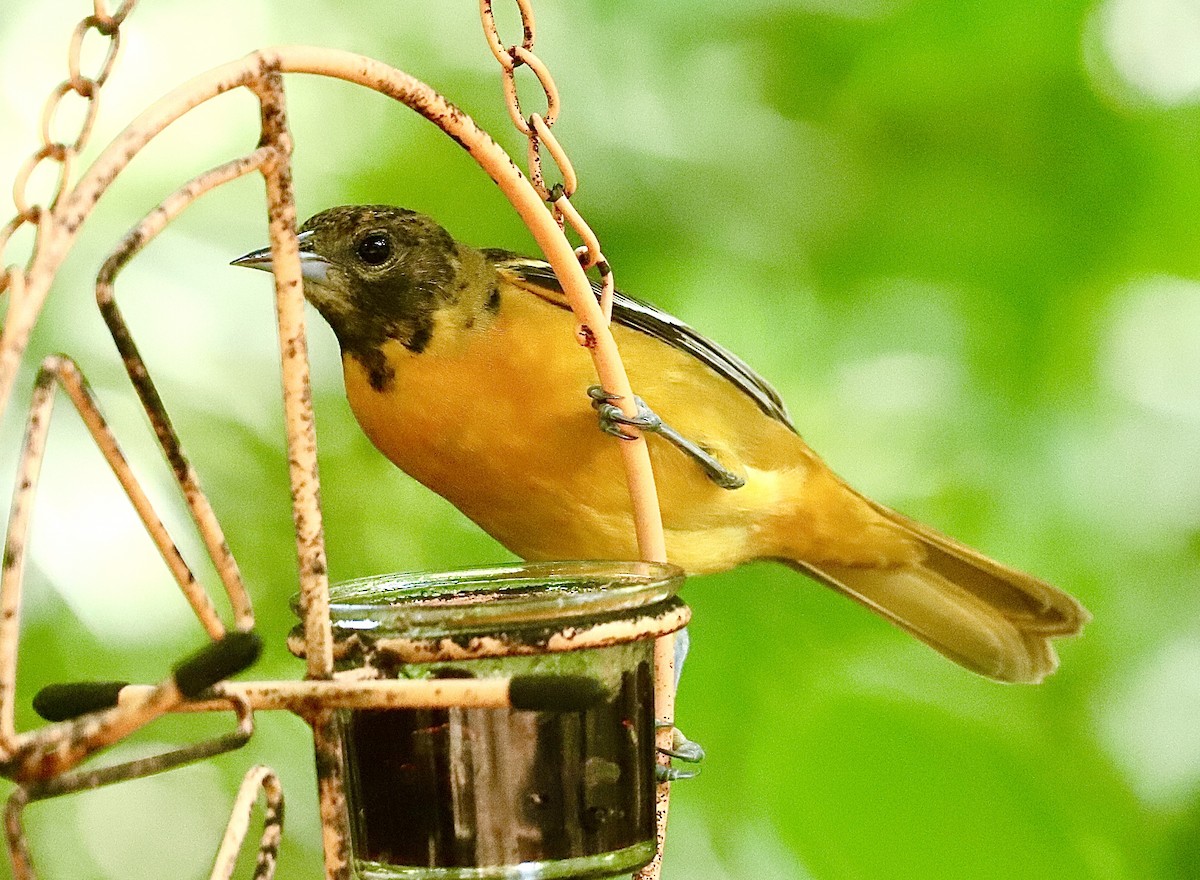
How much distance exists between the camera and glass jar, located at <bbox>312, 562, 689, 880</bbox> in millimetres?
523

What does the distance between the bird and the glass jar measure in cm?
29

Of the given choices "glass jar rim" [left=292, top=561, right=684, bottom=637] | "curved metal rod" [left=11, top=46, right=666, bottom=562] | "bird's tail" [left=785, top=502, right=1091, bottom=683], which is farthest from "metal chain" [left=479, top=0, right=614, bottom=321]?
"bird's tail" [left=785, top=502, right=1091, bottom=683]

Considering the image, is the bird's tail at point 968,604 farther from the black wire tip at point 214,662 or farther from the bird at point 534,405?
the black wire tip at point 214,662

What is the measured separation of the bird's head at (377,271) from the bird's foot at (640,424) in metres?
0.18

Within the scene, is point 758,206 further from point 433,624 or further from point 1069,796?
point 433,624

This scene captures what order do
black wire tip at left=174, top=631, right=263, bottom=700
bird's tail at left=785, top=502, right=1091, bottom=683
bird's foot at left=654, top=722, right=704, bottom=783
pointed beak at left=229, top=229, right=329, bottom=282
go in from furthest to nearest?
bird's tail at left=785, top=502, right=1091, bottom=683 < pointed beak at left=229, top=229, right=329, bottom=282 < bird's foot at left=654, top=722, right=704, bottom=783 < black wire tip at left=174, top=631, right=263, bottom=700

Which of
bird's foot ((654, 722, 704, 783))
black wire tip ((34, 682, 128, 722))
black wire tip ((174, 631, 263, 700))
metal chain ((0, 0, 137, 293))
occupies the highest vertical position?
metal chain ((0, 0, 137, 293))

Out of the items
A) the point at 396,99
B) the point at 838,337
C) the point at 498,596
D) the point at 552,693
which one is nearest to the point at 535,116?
the point at 396,99

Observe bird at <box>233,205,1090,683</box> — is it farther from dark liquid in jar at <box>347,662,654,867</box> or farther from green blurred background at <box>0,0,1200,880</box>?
dark liquid in jar at <box>347,662,654,867</box>

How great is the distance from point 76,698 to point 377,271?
1.83ft

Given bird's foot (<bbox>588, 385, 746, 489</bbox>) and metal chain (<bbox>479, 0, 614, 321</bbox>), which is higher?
metal chain (<bbox>479, 0, 614, 321</bbox>)

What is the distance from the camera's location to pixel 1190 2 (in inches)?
53.4

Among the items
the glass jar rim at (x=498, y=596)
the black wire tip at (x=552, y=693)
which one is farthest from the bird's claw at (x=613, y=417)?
the black wire tip at (x=552, y=693)

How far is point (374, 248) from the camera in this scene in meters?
0.94
